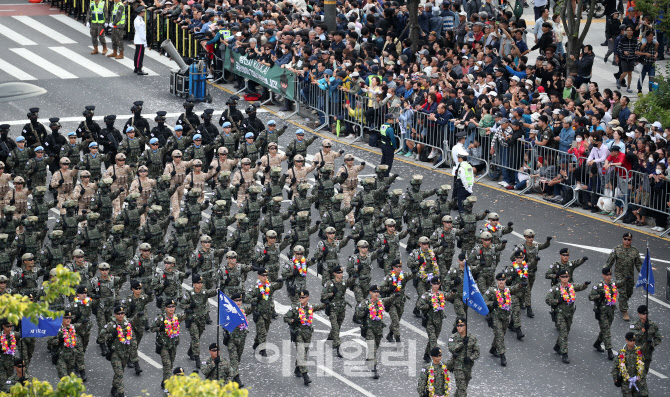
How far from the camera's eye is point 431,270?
75.4ft

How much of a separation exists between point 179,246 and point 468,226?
5.76 meters

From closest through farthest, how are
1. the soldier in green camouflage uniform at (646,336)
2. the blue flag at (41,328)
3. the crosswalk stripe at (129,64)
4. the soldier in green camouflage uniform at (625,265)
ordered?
the soldier in green camouflage uniform at (646,336) < the blue flag at (41,328) < the soldier in green camouflage uniform at (625,265) < the crosswalk stripe at (129,64)

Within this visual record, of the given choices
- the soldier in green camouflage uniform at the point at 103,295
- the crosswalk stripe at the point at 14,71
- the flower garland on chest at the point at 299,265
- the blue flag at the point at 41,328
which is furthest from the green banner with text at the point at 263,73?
the blue flag at the point at 41,328

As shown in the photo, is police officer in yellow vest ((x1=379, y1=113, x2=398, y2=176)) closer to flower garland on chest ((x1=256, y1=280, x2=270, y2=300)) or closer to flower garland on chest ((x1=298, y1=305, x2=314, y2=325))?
flower garland on chest ((x1=256, y1=280, x2=270, y2=300))

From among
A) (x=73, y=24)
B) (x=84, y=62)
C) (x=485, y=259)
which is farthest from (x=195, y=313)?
(x=73, y=24)

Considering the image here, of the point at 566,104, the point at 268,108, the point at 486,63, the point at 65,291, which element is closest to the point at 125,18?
the point at 268,108

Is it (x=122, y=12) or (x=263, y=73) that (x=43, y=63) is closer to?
(x=122, y=12)

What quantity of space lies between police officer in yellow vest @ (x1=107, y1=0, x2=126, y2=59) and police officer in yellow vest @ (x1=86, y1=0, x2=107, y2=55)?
368 millimetres

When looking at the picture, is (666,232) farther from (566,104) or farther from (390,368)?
(390,368)

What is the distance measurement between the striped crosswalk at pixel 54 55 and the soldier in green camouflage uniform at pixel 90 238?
14117 millimetres

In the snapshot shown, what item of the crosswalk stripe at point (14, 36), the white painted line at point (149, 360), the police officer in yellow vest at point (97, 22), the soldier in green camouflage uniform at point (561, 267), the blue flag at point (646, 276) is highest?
the police officer in yellow vest at point (97, 22)

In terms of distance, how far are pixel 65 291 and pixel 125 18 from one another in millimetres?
27183

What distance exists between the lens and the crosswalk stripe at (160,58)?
1503 inches

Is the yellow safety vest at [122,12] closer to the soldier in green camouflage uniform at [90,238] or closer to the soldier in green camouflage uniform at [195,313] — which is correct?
the soldier in green camouflage uniform at [90,238]
